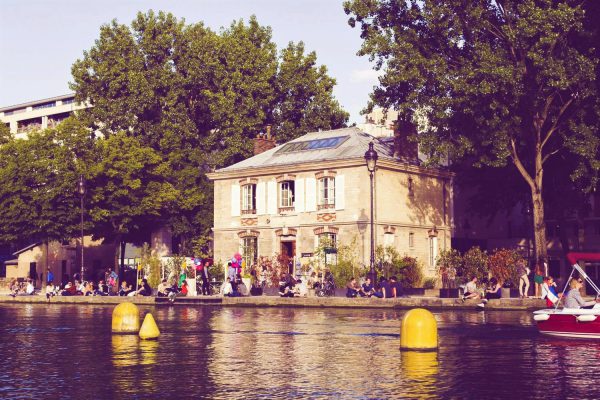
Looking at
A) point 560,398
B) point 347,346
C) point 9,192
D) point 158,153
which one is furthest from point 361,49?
point 560,398

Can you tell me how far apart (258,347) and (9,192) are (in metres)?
43.4

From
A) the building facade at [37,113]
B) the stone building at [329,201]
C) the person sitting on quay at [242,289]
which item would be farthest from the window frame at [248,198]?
the building facade at [37,113]

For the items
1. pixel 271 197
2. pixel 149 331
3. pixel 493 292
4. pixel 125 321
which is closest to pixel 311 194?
pixel 271 197

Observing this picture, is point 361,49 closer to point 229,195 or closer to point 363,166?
point 363,166

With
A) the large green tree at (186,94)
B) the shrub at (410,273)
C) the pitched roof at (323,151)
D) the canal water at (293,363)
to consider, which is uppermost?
the large green tree at (186,94)

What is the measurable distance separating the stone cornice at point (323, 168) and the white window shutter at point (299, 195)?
0.66 metres

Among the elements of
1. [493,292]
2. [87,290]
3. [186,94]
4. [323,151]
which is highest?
[186,94]

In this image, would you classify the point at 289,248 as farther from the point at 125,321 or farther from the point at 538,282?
the point at 125,321

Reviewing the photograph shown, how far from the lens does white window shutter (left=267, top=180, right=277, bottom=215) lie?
5300 centimetres

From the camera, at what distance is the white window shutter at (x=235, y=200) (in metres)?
54.6

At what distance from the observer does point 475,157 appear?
46094mm

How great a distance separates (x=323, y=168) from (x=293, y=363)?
120ft

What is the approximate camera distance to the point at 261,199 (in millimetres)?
53594

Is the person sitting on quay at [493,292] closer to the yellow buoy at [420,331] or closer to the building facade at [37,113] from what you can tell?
the yellow buoy at [420,331]
